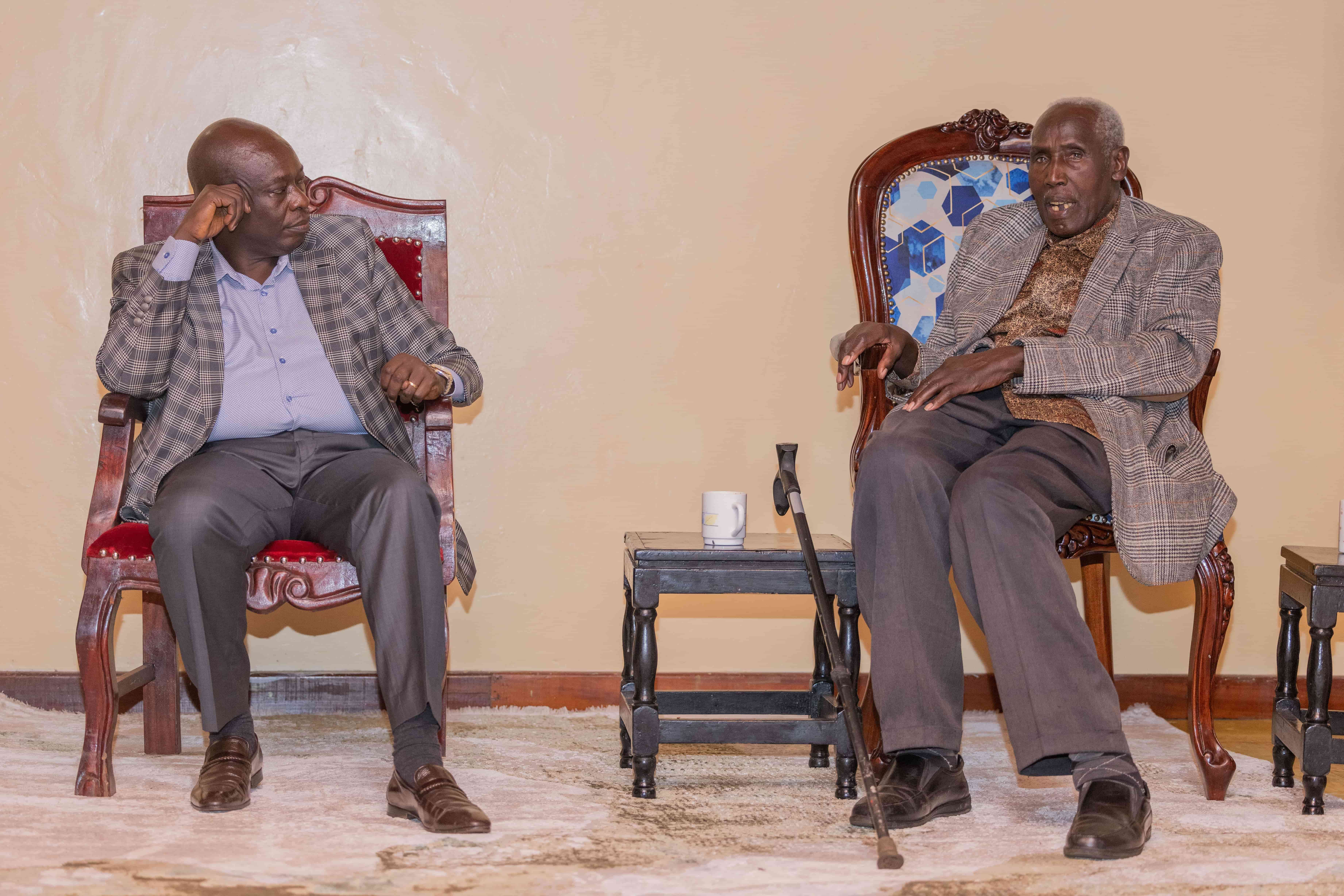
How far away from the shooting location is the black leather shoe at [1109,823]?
67.7 inches

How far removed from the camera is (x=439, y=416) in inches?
89.9

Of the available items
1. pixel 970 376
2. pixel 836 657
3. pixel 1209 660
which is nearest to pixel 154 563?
pixel 836 657

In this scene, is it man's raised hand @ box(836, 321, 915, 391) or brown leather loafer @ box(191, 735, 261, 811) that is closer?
brown leather loafer @ box(191, 735, 261, 811)

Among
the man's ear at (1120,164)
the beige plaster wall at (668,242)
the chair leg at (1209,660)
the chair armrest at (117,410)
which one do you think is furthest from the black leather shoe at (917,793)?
the chair armrest at (117,410)

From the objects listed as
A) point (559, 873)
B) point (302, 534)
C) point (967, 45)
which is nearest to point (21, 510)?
point (302, 534)

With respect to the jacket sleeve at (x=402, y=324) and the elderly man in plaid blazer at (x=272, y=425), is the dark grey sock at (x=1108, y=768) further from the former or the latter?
the jacket sleeve at (x=402, y=324)

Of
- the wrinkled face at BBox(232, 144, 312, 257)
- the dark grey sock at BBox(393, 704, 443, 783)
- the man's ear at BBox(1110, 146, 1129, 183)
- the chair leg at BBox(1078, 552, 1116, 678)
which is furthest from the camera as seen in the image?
the chair leg at BBox(1078, 552, 1116, 678)

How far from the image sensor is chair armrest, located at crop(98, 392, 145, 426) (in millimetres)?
2164

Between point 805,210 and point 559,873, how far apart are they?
1.79 metres

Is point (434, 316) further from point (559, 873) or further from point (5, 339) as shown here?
point (559, 873)

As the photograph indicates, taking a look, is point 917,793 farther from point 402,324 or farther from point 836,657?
point 402,324

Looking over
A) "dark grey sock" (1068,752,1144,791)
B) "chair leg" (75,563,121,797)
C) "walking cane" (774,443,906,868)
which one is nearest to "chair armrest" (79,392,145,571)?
"chair leg" (75,563,121,797)

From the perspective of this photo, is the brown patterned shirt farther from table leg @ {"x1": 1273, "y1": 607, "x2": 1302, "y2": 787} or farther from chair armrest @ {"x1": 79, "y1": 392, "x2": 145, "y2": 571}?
chair armrest @ {"x1": 79, "y1": 392, "x2": 145, "y2": 571}

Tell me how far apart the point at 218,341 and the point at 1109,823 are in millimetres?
1794
